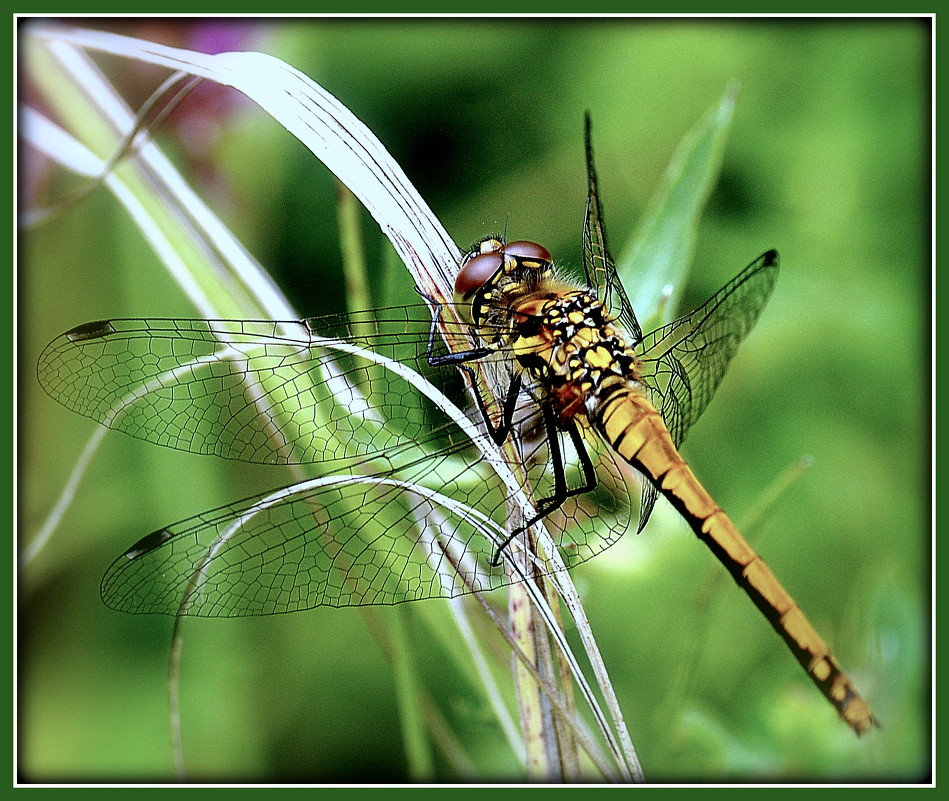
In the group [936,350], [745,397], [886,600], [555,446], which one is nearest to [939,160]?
[936,350]

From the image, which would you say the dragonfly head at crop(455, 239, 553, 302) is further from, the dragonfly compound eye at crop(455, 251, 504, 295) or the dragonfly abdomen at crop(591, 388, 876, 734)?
the dragonfly abdomen at crop(591, 388, 876, 734)

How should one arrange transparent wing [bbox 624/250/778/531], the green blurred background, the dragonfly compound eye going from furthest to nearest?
the green blurred background, transparent wing [bbox 624/250/778/531], the dragonfly compound eye

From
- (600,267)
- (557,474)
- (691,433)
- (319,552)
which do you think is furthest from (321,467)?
(691,433)

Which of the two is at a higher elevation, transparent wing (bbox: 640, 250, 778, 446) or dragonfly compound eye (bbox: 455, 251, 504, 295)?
dragonfly compound eye (bbox: 455, 251, 504, 295)

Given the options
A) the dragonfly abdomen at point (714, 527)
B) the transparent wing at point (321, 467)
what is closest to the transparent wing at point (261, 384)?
the transparent wing at point (321, 467)

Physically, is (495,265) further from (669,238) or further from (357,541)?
(357,541)

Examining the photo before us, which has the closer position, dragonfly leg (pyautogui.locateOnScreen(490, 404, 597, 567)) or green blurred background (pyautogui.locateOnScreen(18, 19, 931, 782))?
dragonfly leg (pyautogui.locateOnScreen(490, 404, 597, 567))

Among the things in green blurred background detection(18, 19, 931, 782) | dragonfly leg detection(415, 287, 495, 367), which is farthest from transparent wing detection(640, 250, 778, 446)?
dragonfly leg detection(415, 287, 495, 367)
